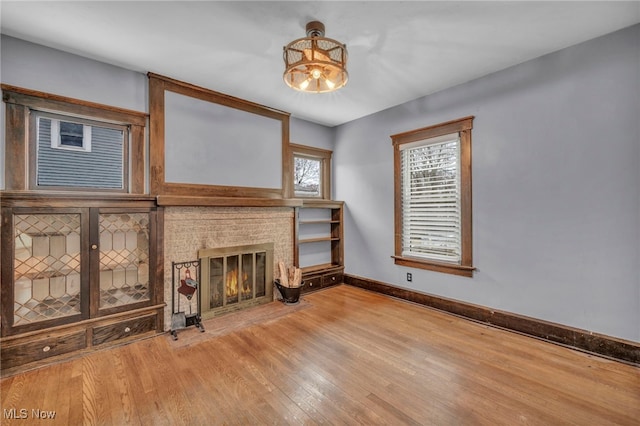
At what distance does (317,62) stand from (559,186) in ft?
8.65

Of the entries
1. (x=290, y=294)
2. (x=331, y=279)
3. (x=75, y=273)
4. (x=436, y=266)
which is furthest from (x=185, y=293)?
(x=436, y=266)

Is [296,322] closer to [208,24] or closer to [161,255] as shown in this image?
[161,255]

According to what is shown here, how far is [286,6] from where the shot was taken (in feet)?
6.89

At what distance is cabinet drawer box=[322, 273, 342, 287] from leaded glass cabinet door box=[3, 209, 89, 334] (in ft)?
10.2

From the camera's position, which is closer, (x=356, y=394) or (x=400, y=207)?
(x=356, y=394)

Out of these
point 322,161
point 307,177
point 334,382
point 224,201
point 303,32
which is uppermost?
point 303,32

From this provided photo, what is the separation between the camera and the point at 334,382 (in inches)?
85.4

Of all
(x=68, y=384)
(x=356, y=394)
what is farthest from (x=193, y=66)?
(x=356, y=394)

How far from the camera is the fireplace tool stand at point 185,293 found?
3.12m

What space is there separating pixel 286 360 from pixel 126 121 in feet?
9.72

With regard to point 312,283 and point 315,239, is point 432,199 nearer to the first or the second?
point 315,239

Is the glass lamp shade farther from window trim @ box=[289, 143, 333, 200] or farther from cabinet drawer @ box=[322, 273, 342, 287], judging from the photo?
cabinet drawer @ box=[322, 273, 342, 287]

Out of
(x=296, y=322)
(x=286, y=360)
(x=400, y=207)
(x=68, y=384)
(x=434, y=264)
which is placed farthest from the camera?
(x=400, y=207)

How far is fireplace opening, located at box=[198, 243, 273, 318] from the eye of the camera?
3.43m
